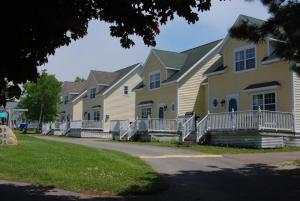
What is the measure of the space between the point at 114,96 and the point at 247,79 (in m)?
24.5

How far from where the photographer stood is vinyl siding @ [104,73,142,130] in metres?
51.2

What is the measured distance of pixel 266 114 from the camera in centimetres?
2470

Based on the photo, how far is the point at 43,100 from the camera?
61.7 meters

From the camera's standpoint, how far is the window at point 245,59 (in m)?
29.0

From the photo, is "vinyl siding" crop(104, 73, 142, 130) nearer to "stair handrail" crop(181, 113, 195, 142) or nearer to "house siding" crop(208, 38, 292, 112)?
"house siding" crop(208, 38, 292, 112)

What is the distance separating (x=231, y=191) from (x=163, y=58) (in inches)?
1099

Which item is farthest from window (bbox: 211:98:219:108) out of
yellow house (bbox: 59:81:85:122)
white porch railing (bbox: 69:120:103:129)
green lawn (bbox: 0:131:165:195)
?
yellow house (bbox: 59:81:85:122)

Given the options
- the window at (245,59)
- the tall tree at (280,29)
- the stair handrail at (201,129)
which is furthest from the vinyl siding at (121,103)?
the tall tree at (280,29)

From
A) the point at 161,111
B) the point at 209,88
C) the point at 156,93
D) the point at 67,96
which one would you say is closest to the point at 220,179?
the point at 209,88

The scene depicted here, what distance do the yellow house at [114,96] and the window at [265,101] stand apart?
24219 millimetres

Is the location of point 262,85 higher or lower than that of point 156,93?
lower

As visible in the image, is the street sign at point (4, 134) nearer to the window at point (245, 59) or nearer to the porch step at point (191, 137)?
the porch step at point (191, 137)

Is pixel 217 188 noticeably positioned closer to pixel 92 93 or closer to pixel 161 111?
pixel 161 111

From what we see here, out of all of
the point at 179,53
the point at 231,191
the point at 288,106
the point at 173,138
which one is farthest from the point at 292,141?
the point at 179,53
